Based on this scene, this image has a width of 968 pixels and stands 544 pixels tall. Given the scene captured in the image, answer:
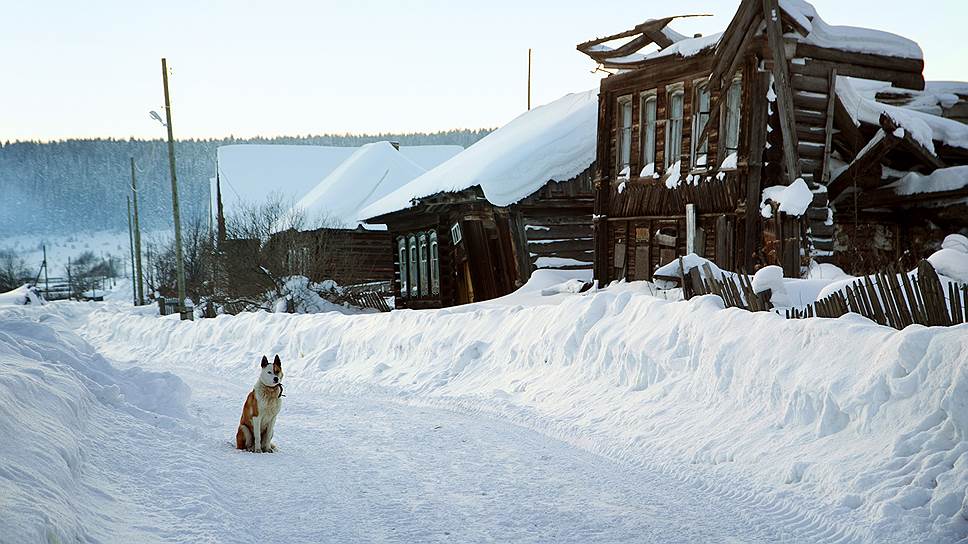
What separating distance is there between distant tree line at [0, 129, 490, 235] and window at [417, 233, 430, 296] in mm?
121865

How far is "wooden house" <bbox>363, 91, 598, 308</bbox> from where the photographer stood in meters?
22.4

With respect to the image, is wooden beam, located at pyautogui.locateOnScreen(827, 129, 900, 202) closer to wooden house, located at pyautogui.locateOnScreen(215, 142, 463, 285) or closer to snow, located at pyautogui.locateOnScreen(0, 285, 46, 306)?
wooden house, located at pyautogui.locateOnScreen(215, 142, 463, 285)

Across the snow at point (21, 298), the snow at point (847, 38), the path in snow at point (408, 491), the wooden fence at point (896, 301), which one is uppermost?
the snow at point (847, 38)

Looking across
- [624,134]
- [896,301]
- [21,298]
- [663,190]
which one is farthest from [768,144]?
[21,298]

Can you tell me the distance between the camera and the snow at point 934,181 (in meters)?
16.4

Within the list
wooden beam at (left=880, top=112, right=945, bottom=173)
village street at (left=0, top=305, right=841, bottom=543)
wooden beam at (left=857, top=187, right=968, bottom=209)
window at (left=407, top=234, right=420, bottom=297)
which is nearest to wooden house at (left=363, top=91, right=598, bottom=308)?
window at (left=407, top=234, right=420, bottom=297)

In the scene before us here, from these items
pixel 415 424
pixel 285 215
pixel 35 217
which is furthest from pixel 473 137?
pixel 415 424

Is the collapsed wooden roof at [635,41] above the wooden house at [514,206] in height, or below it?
above

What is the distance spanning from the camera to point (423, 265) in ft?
92.5

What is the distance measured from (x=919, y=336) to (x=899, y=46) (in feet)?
43.4

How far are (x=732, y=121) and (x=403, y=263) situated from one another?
50.6 ft

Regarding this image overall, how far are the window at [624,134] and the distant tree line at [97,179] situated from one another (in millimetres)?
129504

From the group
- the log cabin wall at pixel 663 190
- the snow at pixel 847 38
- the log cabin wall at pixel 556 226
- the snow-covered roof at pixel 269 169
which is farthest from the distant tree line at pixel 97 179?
the snow at pixel 847 38

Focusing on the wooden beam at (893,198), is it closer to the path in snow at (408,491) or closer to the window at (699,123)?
the window at (699,123)
